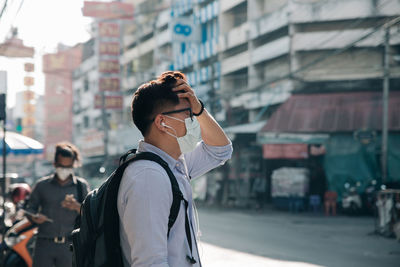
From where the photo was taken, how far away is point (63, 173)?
18.9ft

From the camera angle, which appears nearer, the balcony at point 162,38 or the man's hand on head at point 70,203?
the man's hand on head at point 70,203

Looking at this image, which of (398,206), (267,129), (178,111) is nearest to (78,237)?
(178,111)

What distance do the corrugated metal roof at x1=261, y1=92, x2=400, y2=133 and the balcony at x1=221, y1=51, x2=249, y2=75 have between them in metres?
7.20

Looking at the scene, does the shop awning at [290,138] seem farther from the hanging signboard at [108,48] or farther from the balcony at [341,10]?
the hanging signboard at [108,48]

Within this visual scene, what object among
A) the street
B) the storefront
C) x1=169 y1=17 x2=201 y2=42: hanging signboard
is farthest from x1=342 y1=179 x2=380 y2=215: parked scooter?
x1=169 y1=17 x2=201 y2=42: hanging signboard

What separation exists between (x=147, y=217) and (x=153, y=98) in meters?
0.50

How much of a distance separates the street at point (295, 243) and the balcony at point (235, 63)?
49.2ft

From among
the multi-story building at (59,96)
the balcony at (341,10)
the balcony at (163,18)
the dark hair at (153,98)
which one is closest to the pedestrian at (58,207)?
the dark hair at (153,98)

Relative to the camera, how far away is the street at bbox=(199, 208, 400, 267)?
10.8 metres

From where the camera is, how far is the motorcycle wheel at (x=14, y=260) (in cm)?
768

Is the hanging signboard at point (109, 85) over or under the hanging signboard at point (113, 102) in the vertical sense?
over

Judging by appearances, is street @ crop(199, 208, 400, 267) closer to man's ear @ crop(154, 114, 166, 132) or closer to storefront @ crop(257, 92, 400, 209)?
storefront @ crop(257, 92, 400, 209)

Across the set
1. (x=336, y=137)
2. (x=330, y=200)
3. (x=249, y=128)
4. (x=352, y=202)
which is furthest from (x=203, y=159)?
(x=249, y=128)

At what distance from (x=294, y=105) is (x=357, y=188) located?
5452mm
